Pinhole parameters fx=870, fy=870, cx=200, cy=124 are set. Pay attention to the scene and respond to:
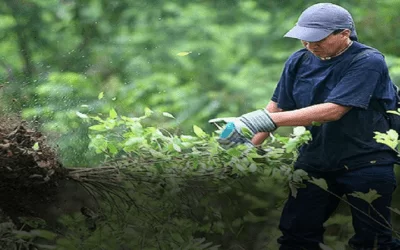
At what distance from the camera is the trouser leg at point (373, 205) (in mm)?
3369

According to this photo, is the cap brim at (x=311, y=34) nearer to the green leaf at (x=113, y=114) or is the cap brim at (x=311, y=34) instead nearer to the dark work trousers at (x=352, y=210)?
the dark work trousers at (x=352, y=210)

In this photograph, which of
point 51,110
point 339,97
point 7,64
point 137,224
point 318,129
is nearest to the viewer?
point 339,97

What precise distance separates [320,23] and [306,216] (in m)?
0.80

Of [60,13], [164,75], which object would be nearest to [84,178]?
[164,75]

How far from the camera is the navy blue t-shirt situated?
3.29m

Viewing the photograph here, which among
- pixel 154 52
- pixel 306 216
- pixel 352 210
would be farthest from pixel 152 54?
pixel 352 210

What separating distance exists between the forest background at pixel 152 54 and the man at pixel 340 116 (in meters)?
1.74

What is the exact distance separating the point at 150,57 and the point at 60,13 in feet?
2.44

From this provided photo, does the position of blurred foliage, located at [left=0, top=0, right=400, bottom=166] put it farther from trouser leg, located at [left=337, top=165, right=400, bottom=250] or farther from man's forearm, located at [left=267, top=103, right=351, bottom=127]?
man's forearm, located at [left=267, top=103, right=351, bottom=127]

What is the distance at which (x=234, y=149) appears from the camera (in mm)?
3375

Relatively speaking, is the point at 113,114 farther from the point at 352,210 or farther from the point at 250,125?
the point at 352,210

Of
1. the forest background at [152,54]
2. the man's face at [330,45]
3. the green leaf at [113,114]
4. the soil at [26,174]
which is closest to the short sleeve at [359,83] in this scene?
the man's face at [330,45]

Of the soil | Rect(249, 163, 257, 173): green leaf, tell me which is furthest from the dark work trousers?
the soil

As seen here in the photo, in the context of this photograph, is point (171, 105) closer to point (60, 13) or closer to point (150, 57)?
point (150, 57)
